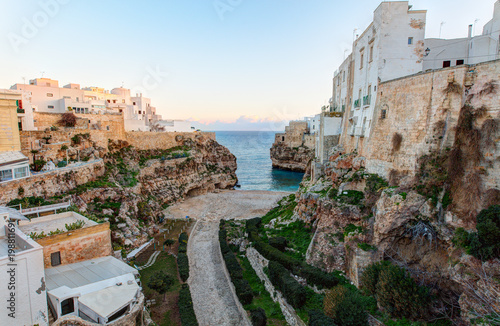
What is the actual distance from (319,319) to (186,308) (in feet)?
25.1

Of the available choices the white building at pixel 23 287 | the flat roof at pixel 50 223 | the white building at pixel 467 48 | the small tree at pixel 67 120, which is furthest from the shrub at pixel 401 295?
the small tree at pixel 67 120

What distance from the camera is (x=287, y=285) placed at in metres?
15.6

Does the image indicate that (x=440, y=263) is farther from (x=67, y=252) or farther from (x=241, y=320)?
(x=67, y=252)

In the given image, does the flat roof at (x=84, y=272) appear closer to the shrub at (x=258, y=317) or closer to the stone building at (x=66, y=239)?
the stone building at (x=66, y=239)

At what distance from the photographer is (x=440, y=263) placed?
13.7m

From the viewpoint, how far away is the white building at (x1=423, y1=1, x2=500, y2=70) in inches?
715

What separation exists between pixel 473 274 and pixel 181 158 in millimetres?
40911

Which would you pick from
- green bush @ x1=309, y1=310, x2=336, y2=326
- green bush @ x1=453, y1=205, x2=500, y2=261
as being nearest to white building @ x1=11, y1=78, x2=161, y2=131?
green bush @ x1=309, y1=310, x2=336, y2=326

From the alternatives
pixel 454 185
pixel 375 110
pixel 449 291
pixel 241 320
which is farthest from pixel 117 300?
pixel 375 110

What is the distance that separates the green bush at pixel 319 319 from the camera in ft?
40.5

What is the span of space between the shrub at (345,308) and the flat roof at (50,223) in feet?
44.9

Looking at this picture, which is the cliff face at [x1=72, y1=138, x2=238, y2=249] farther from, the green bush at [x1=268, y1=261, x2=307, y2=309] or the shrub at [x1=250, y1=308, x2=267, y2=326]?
the shrub at [x1=250, y1=308, x2=267, y2=326]

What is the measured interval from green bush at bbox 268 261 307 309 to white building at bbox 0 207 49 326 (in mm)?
10971

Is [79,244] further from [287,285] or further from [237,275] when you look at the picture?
[287,285]
